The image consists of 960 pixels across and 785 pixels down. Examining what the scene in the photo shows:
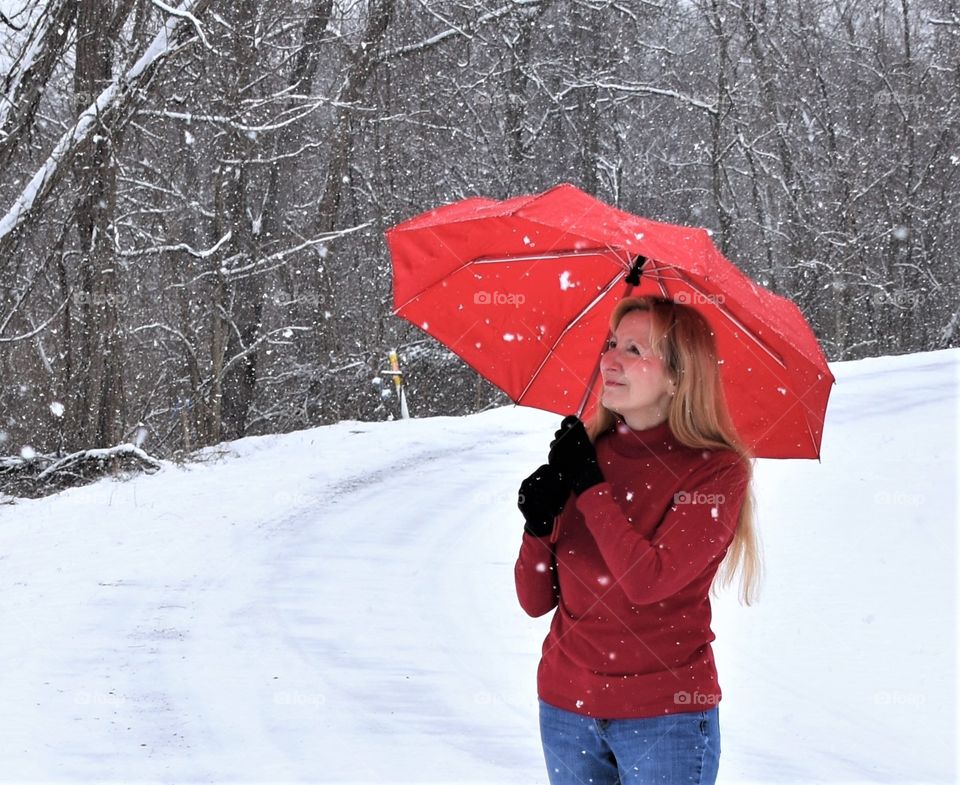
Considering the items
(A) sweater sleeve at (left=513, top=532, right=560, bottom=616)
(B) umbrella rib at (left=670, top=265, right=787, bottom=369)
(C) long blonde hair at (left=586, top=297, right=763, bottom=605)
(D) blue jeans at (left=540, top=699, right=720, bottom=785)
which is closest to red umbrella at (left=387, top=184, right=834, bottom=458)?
(B) umbrella rib at (left=670, top=265, right=787, bottom=369)

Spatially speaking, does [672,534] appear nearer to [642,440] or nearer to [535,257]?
[642,440]

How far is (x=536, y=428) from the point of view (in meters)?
15.1

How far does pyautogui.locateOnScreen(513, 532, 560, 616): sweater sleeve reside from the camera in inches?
102

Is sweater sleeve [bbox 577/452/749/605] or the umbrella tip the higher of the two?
the umbrella tip

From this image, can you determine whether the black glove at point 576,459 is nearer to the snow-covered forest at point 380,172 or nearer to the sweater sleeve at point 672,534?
the sweater sleeve at point 672,534

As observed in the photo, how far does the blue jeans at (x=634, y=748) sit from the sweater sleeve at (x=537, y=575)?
0.88 feet

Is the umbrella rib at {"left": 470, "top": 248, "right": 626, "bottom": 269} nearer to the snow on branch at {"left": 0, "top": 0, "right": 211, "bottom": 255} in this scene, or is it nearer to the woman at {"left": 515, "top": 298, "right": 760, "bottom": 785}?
the woman at {"left": 515, "top": 298, "right": 760, "bottom": 785}

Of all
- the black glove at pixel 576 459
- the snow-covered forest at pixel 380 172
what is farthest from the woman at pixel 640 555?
the snow-covered forest at pixel 380 172

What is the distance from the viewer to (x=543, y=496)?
2.46 m

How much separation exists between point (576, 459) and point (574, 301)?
40.8 inches

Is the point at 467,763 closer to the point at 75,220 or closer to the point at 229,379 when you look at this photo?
the point at 75,220

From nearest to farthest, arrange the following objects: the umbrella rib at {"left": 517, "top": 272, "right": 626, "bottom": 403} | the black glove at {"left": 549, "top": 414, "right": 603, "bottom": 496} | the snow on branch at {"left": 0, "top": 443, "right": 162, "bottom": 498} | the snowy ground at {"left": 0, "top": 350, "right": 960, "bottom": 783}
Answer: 1. the black glove at {"left": 549, "top": 414, "right": 603, "bottom": 496}
2. the umbrella rib at {"left": 517, "top": 272, "right": 626, "bottom": 403}
3. the snowy ground at {"left": 0, "top": 350, "right": 960, "bottom": 783}
4. the snow on branch at {"left": 0, "top": 443, "right": 162, "bottom": 498}

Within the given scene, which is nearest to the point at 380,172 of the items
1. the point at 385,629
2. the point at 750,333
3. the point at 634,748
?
the point at 385,629

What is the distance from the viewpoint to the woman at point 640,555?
2357 mm
